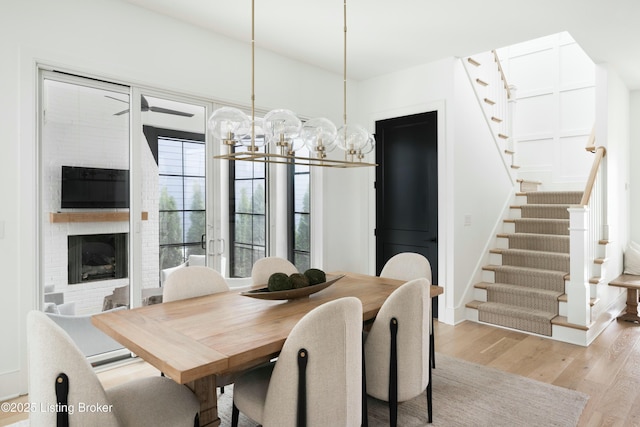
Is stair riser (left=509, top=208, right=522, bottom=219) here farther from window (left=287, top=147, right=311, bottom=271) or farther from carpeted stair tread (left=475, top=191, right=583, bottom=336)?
window (left=287, top=147, right=311, bottom=271)

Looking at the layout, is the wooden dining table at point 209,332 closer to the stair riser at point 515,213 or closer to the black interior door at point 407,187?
the black interior door at point 407,187

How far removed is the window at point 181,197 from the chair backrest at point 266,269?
907mm

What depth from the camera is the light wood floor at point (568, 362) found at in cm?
251

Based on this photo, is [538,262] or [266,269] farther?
[538,262]

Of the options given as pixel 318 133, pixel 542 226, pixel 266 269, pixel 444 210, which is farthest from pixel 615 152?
pixel 266 269

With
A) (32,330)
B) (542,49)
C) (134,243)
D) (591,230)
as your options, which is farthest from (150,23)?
(542,49)

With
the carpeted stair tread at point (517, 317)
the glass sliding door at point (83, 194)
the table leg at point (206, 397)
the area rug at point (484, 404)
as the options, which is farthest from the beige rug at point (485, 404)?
the glass sliding door at point (83, 194)

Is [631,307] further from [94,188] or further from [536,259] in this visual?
[94,188]

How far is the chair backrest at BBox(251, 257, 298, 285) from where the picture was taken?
9.61 feet

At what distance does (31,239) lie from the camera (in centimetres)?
271

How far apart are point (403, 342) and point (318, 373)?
65 centimetres

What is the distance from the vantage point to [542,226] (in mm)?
4930

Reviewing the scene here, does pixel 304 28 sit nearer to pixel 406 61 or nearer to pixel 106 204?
pixel 406 61

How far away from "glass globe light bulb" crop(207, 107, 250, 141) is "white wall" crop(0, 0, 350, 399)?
1.48 m
